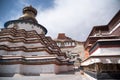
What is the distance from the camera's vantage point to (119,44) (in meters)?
7.66

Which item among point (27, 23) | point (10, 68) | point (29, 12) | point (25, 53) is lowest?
point (10, 68)

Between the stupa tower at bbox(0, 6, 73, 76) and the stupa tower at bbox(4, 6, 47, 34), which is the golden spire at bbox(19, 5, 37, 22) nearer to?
the stupa tower at bbox(4, 6, 47, 34)

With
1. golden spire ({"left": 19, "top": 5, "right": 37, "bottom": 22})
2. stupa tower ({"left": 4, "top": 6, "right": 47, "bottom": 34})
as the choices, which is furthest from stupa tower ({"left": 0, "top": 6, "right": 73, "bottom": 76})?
golden spire ({"left": 19, "top": 5, "right": 37, "bottom": 22})

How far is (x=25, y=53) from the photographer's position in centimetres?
1570

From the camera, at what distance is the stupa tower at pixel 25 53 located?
12.9 meters

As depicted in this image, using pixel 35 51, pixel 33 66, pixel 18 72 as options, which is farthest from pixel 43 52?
pixel 18 72

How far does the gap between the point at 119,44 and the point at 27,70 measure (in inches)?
401

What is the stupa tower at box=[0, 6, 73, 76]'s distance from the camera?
42.3 feet

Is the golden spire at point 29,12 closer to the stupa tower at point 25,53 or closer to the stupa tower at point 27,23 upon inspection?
the stupa tower at point 27,23

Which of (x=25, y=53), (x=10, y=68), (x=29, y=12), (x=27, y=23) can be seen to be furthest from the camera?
(x=29, y=12)

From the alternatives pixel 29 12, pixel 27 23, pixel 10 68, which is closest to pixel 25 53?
pixel 10 68

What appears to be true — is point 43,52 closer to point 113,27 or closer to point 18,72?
point 18,72

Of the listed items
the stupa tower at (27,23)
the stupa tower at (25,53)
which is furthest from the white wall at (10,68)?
the stupa tower at (27,23)

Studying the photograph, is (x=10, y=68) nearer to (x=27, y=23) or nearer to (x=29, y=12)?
(x=27, y=23)
